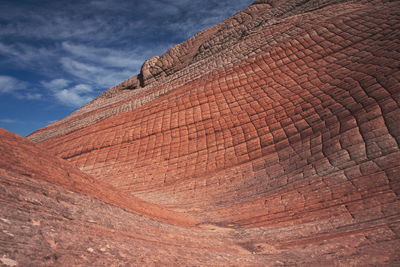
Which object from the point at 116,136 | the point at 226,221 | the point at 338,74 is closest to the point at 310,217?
the point at 226,221

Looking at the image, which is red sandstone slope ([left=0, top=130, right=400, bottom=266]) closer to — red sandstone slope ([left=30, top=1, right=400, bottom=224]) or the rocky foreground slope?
the rocky foreground slope

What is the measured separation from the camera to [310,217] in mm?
2852

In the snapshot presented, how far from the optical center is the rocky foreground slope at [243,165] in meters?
1.88

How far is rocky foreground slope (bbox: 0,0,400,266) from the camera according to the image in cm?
188

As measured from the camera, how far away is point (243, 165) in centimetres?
449

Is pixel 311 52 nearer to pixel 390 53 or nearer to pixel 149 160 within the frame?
pixel 390 53

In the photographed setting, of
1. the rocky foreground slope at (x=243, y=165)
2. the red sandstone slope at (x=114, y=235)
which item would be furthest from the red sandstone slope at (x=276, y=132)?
the red sandstone slope at (x=114, y=235)

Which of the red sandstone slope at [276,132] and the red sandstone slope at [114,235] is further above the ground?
the red sandstone slope at [276,132]

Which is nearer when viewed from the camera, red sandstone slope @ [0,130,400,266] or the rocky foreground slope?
red sandstone slope @ [0,130,400,266]

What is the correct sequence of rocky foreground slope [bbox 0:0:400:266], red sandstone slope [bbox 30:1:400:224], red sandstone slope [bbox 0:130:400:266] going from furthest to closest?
red sandstone slope [bbox 30:1:400:224]
rocky foreground slope [bbox 0:0:400:266]
red sandstone slope [bbox 0:130:400:266]

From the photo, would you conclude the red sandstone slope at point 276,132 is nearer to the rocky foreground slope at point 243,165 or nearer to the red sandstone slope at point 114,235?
the rocky foreground slope at point 243,165

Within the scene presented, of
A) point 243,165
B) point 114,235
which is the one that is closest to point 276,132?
point 243,165

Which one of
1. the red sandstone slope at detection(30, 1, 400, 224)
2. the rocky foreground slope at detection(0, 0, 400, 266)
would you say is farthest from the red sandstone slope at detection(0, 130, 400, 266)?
the red sandstone slope at detection(30, 1, 400, 224)

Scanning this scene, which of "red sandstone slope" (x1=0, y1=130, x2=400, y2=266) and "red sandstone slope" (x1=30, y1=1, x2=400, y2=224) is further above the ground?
"red sandstone slope" (x1=30, y1=1, x2=400, y2=224)
